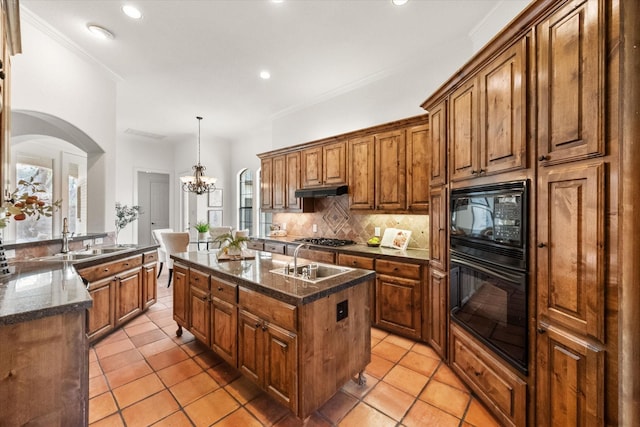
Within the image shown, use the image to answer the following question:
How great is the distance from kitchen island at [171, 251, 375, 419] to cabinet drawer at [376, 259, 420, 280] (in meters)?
0.91

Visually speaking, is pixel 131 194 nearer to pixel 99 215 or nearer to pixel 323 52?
pixel 99 215

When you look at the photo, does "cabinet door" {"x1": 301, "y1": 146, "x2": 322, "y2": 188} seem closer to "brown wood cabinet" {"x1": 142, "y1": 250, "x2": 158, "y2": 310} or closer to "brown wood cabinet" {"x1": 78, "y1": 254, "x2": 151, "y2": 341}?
"brown wood cabinet" {"x1": 142, "y1": 250, "x2": 158, "y2": 310}

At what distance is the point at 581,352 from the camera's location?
1.24 metres

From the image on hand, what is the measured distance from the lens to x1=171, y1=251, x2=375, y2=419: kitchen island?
163cm

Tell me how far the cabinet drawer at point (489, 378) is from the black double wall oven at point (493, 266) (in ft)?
0.29

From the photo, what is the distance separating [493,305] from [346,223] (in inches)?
99.6

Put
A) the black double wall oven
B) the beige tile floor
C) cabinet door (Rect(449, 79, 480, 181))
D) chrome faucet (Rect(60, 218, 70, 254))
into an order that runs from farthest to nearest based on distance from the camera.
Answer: chrome faucet (Rect(60, 218, 70, 254)) → cabinet door (Rect(449, 79, 480, 181)) → the beige tile floor → the black double wall oven

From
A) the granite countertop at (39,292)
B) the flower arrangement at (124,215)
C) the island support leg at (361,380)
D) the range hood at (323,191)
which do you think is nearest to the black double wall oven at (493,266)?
the island support leg at (361,380)

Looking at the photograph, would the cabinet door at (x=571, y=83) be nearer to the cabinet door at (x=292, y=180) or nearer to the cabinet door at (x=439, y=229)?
the cabinet door at (x=439, y=229)

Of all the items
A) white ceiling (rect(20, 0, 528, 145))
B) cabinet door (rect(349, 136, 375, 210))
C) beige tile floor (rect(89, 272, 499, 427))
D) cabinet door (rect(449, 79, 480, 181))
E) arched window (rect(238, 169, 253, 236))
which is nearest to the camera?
beige tile floor (rect(89, 272, 499, 427))

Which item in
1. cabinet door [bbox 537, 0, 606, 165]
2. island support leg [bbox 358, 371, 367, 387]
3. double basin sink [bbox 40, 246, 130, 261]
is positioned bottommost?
island support leg [bbox 358, 371, 367, 387]

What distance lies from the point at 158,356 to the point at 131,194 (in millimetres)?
5307

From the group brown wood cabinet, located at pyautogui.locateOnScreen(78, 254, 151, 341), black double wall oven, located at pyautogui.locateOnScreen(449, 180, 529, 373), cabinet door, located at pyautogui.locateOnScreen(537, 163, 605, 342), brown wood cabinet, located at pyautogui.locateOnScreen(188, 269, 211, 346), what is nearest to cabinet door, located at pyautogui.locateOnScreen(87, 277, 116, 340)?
brown wood cabinet, located at pyautogui.locateOnScreen(78, 254, 151, 341)

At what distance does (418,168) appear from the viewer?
3066mm
